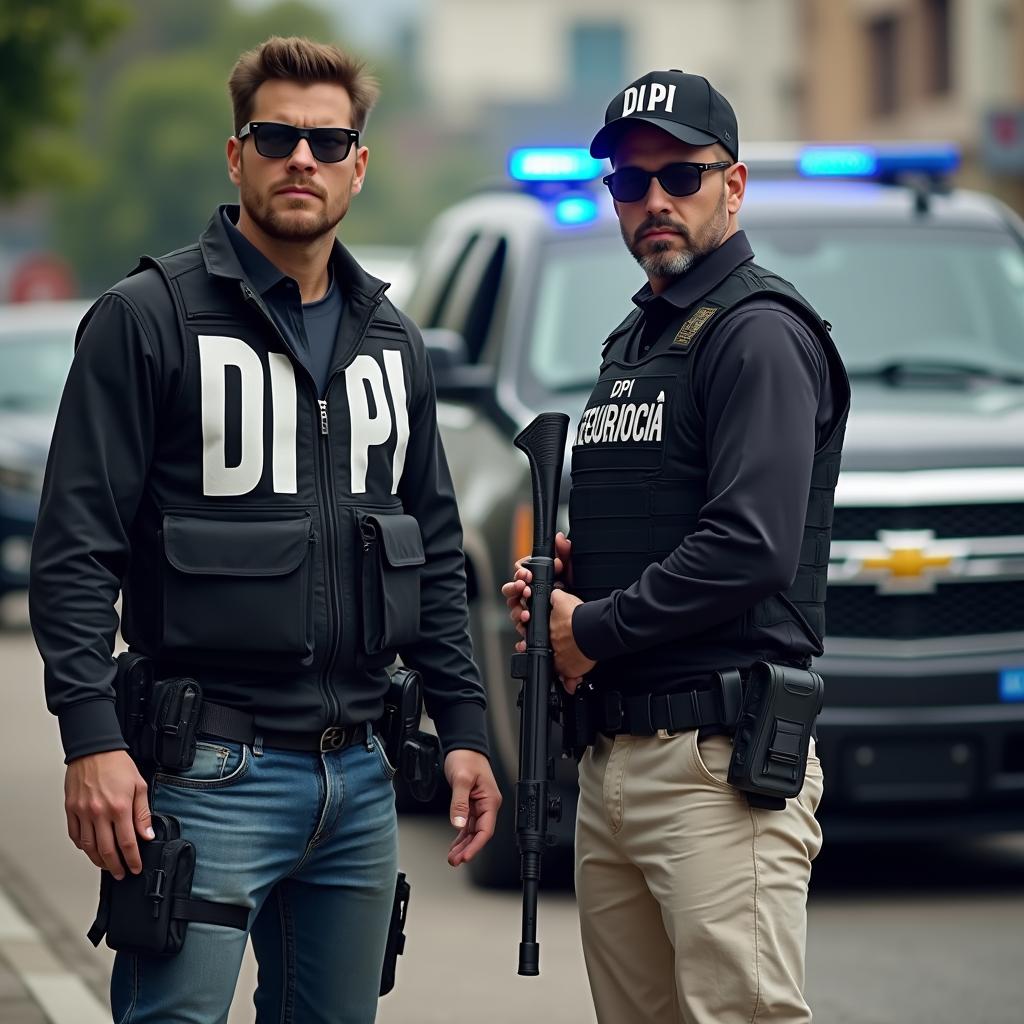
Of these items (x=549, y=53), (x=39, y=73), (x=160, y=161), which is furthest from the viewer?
(x=549, y=53)

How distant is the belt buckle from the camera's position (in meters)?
3.69

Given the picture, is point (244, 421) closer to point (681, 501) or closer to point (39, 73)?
point (681, 501)

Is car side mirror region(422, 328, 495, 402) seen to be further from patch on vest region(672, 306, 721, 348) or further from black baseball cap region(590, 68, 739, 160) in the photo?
patch on vest region(672, 306, 721, 348)

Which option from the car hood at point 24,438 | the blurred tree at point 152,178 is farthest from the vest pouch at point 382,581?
the blurred tree at point 152,178

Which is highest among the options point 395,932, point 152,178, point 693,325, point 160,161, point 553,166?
point 160,161

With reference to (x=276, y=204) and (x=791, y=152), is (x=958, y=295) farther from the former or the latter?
(x=276, y=204)

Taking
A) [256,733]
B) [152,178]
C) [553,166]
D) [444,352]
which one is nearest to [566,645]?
[256,733]

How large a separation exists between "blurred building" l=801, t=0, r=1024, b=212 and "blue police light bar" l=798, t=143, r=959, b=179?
18.5 m

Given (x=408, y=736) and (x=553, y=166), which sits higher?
(x=553, y=166)

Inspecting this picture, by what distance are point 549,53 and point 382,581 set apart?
122m

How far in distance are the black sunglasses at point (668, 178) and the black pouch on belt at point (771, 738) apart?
812 mm

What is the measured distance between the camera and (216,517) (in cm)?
362

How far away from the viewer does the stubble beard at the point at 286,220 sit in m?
3.74

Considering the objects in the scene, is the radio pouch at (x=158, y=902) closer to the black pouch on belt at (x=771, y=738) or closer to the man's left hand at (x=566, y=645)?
the man's left hand at (x=566, y=645)
